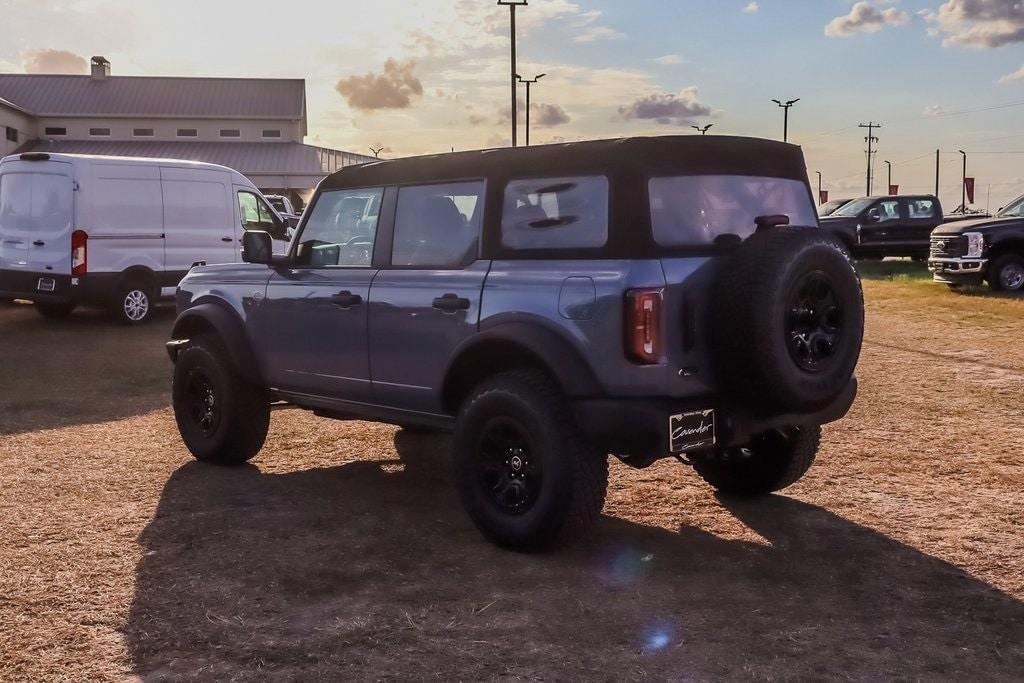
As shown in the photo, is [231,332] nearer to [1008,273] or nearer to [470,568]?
[470,568]

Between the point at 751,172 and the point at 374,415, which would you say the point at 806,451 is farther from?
the point at 374,415

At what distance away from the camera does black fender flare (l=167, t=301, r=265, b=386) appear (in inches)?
255

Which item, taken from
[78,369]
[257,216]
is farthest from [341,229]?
[257,216]

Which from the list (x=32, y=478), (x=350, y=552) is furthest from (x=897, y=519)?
(x=32, y=478)

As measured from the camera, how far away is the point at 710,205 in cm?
480

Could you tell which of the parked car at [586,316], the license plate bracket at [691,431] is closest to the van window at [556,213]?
the parked car at [586,316]

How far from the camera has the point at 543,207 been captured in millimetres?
4980

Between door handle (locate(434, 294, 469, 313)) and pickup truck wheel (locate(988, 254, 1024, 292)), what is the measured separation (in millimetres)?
16217

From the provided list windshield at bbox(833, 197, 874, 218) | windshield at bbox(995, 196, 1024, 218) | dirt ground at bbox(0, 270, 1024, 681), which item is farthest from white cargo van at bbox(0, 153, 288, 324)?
windshield at bbox(833, 197, 874, 218)

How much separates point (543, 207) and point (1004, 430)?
4506 millimetres

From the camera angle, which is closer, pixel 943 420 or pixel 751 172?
pixel 751 172

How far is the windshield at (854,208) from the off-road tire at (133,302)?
61.7ft

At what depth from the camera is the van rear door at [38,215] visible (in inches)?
522

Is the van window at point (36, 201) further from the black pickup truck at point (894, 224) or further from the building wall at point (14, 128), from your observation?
the building wall at point (14, 128)
